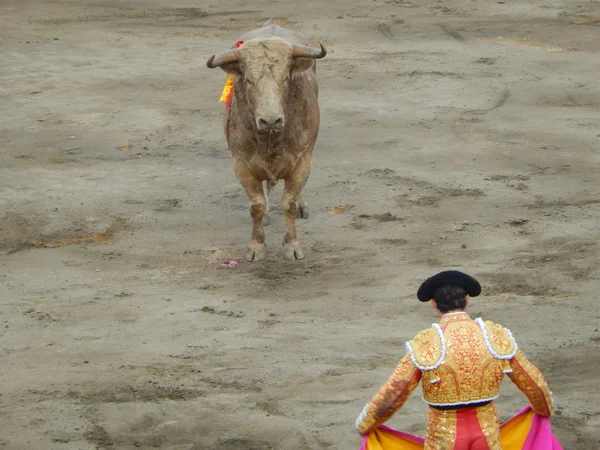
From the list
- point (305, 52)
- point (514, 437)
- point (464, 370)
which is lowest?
point (514, 437)

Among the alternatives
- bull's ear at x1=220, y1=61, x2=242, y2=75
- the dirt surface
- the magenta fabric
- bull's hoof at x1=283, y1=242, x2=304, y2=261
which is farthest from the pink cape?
bull's ear at x1=220, y1=61, x2=242, y2=75

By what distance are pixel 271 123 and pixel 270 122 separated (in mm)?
13

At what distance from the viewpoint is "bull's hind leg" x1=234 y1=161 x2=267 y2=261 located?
1048 cm

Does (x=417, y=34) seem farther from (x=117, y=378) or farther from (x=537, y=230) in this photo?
(x=117, y=378)

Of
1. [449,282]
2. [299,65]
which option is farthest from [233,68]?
[449,282]

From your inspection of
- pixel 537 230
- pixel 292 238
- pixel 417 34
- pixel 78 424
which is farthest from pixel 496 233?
pixel 417 34

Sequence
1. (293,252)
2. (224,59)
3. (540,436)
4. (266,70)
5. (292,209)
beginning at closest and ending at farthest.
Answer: (540,436), (266,70), (224,59), (293,252), (292,209)

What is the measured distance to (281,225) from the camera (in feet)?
37.7

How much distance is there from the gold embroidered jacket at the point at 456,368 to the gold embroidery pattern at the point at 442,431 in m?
0.07

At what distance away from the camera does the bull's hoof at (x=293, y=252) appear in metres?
10.4

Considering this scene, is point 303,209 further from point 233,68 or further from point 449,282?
point 449,282

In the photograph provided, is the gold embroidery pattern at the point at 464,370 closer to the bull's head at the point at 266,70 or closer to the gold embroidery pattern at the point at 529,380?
the gold embroidery pattern at the point at 529,380

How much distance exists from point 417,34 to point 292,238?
9209 millimetres

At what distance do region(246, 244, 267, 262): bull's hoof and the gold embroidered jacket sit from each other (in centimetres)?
523
